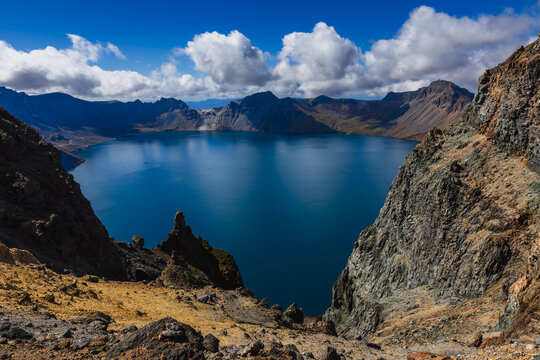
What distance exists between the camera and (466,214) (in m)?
40.1

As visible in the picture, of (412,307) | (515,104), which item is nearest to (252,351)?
(412,307)

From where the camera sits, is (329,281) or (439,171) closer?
(439,171)

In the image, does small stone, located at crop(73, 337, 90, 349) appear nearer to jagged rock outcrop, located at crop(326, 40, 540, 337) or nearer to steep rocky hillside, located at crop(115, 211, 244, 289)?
jagged rock outcrop, located at crop(326, 40, 540, 337)

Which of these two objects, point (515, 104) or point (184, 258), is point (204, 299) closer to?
point (184, 258)

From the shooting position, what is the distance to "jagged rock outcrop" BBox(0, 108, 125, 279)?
3219 centimetres

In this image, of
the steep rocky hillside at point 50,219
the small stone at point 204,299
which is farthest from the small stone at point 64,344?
the steep rocky hillside at point 50,219

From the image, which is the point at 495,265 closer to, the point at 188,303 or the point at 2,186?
the point at 188,303

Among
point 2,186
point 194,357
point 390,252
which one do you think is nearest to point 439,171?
→ point 390,252

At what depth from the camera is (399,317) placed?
3756cm

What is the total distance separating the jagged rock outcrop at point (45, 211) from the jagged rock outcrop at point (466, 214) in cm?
3709

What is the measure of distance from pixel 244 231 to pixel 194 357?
302ft

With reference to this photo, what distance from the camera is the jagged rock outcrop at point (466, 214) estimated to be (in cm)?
3312

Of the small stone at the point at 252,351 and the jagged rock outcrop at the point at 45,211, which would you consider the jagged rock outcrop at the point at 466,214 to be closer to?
the small stone at the point at 252,351

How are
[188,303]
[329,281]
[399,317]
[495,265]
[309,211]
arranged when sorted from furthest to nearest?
[309,211], [329,281], [399,317], [495,265], [188,303]
